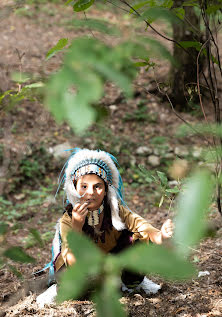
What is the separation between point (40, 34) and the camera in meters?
6.92

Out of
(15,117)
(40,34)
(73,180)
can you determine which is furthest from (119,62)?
(40,34)

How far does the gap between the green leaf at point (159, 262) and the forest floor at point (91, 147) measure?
1364mm

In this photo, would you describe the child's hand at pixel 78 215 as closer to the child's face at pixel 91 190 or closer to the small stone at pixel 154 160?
the child's face at pixel 91 190

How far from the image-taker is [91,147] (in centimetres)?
463

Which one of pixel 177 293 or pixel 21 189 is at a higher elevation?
pixel 177 293

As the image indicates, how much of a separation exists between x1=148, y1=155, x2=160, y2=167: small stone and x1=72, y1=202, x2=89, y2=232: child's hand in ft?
9.23

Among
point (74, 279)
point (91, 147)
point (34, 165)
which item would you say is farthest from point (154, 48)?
point (91, 147)

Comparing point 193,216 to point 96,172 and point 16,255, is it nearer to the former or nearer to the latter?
point 16,255

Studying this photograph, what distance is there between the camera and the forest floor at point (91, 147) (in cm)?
191

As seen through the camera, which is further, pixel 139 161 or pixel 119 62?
pixel 139 161

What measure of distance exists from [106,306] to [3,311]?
148cm

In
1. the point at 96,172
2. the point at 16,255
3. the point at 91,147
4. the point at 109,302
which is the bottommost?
the point at 91,147

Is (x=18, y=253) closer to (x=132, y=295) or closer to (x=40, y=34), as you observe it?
(x=132, y=295)

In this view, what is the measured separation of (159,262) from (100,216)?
1639 mm
